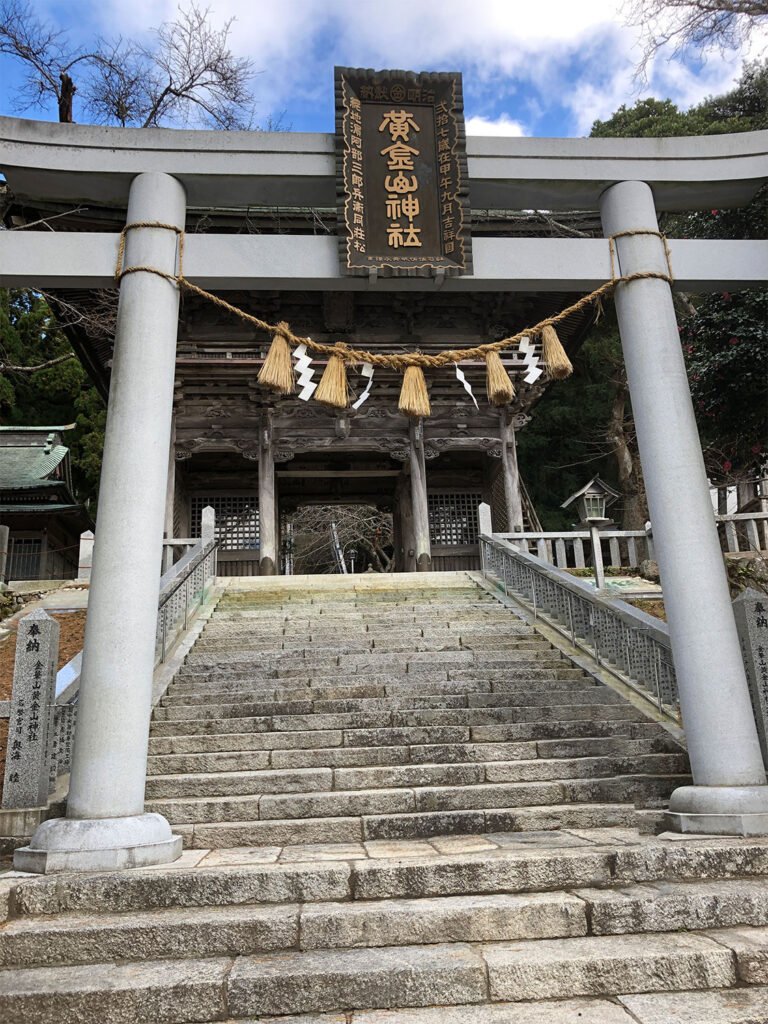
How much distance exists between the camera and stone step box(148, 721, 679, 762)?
5.99 metres

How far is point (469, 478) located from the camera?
58.4ft

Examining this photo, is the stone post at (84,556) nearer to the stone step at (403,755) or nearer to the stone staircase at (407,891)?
the stone staircase at (407,891)

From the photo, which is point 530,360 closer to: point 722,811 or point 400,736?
point 400,736

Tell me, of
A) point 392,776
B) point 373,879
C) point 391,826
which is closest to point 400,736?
point 392,776

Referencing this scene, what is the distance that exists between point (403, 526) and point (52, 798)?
12.7 metres

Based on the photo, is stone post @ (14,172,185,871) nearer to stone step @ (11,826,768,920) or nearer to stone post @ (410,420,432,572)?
stone step @ (11,826,768,920)

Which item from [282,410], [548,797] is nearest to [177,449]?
[282,410]

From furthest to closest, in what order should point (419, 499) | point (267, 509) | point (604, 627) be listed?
point (419, 499), point (267, 509), point (604, 627)

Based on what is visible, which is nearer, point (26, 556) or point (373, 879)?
point (373, 879)

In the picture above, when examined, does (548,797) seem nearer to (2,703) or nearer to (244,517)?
(2,703)

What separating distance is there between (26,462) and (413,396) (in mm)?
16879

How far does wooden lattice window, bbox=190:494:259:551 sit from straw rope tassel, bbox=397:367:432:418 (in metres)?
11.1

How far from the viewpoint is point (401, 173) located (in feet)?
18.6

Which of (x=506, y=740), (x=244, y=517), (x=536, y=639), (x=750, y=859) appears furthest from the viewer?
(x=244, y=517)
